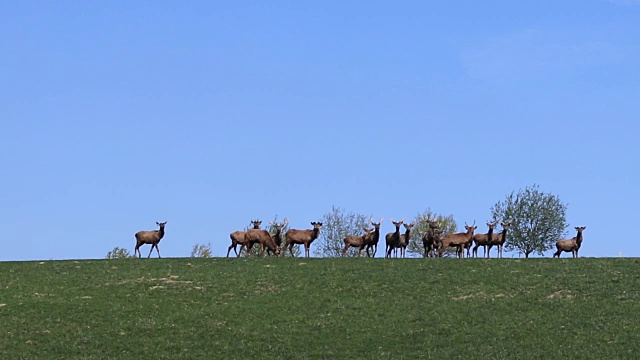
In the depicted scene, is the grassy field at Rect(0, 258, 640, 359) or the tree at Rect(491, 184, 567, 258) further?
the tree at Rect(491, 184, 567, 258)

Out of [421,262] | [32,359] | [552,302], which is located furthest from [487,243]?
[32,359]

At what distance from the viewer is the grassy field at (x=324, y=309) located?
37.9 meters

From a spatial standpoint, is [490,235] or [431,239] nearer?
[431,239]

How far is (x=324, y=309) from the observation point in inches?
1702

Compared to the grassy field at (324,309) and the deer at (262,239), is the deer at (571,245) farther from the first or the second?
the deer at (262,239)

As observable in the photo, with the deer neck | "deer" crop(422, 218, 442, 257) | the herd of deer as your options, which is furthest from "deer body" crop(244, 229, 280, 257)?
the deer neck

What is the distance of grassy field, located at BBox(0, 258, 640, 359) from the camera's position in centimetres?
3794

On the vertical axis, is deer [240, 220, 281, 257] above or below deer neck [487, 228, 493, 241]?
below

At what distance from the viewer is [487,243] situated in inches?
2522

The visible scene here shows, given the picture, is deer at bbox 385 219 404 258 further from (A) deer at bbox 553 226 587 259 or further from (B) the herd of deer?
(A) deer at bbox 553 226 587 259

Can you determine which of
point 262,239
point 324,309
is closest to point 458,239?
point 262,239

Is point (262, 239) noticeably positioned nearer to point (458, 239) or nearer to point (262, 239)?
point (262, 239)

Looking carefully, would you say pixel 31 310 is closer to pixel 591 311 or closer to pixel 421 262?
pixel 421 262

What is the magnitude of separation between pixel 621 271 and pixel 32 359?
89.1ft
